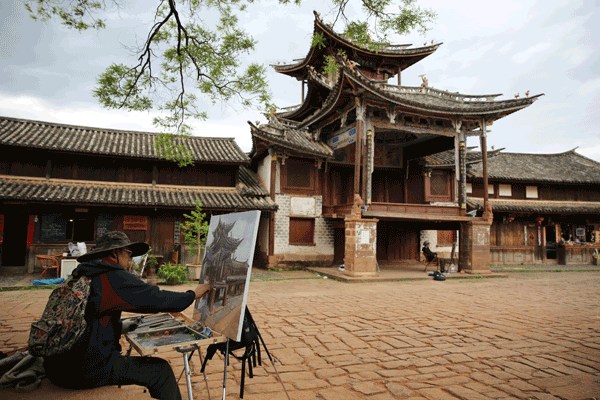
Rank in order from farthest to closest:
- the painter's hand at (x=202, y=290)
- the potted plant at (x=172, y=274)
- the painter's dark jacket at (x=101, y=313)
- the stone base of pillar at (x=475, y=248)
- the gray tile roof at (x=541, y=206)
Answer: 1. the gray tile roof at (x=541, y=206)
2. the stone base of pillar at (x=475, y=248)
3. the potted plant at (x=172, y=274)
4. the painter's hand at (x=202, y=290)
5. the painter's dark jacket at (x=101, y=313)

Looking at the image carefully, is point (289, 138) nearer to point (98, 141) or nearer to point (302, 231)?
point (302, 231)

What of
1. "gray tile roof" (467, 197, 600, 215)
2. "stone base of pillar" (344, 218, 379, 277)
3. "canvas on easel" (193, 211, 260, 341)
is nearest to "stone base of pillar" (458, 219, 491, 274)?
"stone base of pillar" (344, 218, 379, 277)

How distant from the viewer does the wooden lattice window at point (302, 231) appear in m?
15.9

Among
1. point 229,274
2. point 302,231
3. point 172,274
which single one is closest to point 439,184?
→ point 302,231

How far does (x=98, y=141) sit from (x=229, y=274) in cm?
1467

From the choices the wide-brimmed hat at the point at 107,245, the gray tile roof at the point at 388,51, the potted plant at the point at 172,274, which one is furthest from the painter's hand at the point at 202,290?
the gray tile roof at the point at 388,51

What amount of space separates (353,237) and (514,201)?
13.2 m

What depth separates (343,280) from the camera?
12.1 meters

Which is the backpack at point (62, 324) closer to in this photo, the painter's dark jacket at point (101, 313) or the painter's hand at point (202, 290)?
the painter's dark jacket at point (101, 313)

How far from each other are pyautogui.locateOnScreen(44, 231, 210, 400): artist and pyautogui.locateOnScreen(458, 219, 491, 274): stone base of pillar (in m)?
13.8

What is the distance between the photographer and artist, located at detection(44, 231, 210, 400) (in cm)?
236

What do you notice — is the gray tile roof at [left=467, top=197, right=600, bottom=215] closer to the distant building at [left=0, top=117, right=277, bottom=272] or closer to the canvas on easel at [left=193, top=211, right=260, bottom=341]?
the distant building at [left=0, top=117, right=277, bottom=272]

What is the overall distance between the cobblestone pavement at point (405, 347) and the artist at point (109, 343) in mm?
213

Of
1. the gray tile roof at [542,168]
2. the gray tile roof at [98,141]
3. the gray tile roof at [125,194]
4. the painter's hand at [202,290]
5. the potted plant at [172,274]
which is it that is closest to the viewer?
the painter's hand at [202,290]
